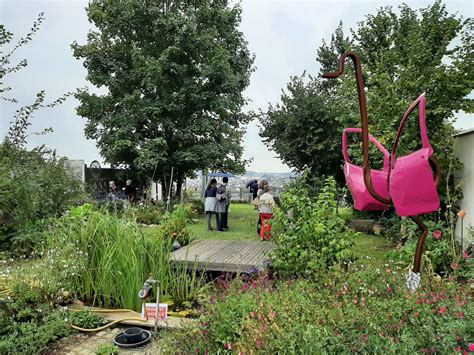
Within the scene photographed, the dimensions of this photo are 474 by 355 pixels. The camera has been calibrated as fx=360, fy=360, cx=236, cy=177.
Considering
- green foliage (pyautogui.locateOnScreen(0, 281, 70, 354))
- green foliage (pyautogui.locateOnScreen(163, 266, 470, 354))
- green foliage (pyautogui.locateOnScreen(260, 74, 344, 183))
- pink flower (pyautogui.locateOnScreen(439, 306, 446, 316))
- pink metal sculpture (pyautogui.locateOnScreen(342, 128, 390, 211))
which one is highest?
green foliage (pyautogui.locateOnScreen(260, 74, 344, 183))

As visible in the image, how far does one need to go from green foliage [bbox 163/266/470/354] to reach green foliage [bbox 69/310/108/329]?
1.11 meters

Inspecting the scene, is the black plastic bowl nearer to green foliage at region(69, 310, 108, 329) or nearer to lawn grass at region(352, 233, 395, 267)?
green foliage at region(69, 310, 108, 329)

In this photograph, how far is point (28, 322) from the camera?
10.4 feet

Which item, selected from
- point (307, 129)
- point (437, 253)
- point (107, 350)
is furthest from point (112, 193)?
point (437, 253)

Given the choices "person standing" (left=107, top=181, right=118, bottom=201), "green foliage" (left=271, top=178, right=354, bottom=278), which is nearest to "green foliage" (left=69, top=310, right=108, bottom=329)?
"green foliage" (left=271, top=178, right=354, bottom=278)

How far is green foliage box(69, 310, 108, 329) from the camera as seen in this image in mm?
3352

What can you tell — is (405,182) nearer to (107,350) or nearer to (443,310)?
(443,310)

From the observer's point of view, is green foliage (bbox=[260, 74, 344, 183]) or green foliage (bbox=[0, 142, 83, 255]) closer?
green foliage (bbox=[0, 142, 83, 255])

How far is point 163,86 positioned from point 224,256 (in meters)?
10.1

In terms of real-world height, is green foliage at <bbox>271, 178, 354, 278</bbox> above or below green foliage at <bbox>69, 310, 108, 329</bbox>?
above

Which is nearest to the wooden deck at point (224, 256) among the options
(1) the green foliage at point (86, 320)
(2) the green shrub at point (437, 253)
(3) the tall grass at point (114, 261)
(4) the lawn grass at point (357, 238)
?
(3) the tall grass at point (114, 261)

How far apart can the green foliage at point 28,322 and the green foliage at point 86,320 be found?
0.35 feet

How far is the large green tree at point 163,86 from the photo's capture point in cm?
1282

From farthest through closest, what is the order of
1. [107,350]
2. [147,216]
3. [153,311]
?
1. [147,216]
2. [153,311]
3. [107,350]
